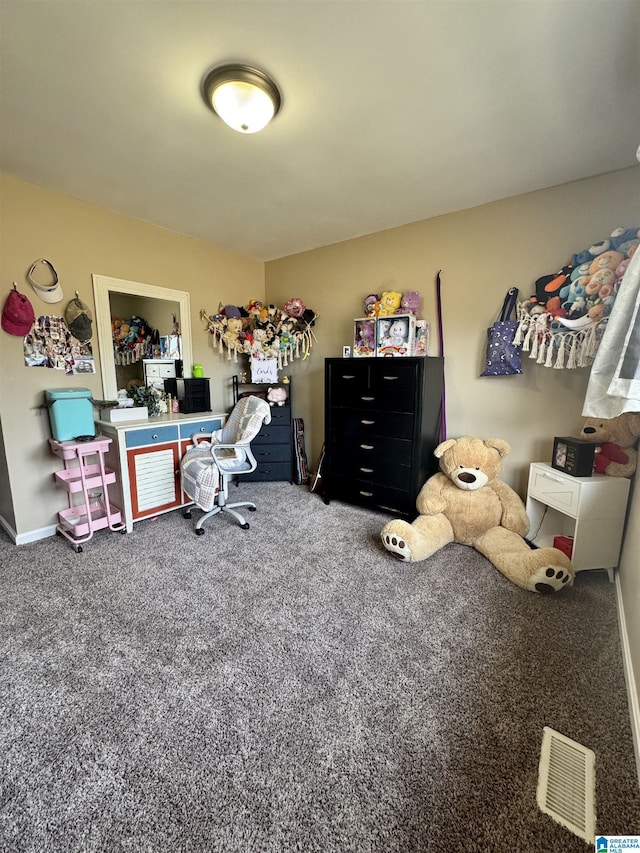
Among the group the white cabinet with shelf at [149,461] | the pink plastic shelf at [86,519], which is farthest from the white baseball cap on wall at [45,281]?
the pink plastic shelf at [86,519]

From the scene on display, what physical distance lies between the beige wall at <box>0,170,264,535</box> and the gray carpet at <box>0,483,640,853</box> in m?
0.58

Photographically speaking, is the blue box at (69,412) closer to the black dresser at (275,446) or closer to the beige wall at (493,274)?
the black dresser at (275,446)

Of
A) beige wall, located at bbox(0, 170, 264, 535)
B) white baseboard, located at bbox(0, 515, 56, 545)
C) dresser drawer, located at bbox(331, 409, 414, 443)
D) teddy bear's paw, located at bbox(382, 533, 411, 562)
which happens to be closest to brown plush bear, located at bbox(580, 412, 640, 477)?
dresser drawer, located at bbox(331, 409, 414, 443)

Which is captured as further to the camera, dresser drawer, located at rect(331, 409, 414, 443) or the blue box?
dresser drawer, located at rect(331, 409, 414, 443)

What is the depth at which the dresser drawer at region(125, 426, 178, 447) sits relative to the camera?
8.48 feet

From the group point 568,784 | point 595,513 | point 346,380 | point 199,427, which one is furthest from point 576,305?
point 199,427

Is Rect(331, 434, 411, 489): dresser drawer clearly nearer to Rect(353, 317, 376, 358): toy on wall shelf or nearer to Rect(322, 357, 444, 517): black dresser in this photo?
Rect(322, 357, 444, 517): black dresser

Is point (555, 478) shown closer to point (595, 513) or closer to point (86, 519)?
point (595, 513)

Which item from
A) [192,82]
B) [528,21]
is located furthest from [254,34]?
[528,21]

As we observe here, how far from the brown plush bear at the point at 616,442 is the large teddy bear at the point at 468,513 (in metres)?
0.51

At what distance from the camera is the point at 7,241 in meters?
2.24

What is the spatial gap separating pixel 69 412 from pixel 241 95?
7.23ft

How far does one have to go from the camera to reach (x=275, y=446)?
365 centimetres

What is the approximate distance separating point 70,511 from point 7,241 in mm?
1916
